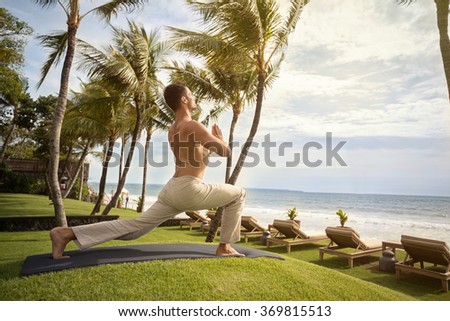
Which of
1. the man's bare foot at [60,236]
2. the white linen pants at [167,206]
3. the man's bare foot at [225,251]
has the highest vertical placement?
the white linen pants at [167,206]

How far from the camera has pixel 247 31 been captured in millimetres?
6305

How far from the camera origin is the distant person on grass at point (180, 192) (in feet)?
9.34

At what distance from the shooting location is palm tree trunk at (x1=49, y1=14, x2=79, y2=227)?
5.76 m

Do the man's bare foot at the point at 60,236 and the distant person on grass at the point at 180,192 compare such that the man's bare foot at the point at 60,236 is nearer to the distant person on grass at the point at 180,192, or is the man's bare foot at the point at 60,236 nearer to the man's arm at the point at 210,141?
the distant person on grass at the point at 180,192

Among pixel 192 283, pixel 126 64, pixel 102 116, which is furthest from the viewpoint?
pixel 102 116

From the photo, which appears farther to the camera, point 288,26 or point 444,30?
point 288,26

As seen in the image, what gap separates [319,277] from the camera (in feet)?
11.2

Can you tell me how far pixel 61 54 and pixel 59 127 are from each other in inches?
96.7

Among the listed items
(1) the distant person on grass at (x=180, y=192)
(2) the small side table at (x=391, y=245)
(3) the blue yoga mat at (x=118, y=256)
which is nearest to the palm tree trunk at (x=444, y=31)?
(2) the small side table at (x=391, y=245)

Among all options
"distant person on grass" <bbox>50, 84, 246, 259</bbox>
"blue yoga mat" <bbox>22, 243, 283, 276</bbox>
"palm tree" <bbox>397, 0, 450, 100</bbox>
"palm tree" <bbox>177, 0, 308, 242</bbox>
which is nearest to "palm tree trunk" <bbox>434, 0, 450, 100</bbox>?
"palm tree" <bbox>397, 0, 450, 100</bbox>

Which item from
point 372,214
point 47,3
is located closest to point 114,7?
point 47,3

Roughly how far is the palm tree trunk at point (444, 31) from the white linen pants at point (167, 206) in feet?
14.0

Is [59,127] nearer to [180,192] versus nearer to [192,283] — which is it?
[180,192]
